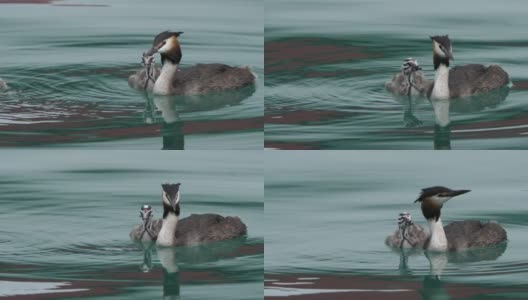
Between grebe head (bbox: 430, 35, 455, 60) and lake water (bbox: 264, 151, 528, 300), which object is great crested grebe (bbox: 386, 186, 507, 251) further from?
grebe head (bbox: 430, 35, 455, 60)

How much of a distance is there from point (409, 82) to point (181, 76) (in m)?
3.47

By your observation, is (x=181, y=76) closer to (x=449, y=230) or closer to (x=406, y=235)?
(x=449, y=230)

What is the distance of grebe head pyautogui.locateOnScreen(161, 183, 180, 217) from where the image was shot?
77.3ft

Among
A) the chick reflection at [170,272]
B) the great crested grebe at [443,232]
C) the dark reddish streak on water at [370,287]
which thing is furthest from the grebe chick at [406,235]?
the chick reflection at [170,272]

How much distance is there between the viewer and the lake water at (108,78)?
80.6 feet

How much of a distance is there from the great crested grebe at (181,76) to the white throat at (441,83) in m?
2.71

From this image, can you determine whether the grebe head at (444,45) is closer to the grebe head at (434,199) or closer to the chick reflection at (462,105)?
the chick reflection at (462,105)

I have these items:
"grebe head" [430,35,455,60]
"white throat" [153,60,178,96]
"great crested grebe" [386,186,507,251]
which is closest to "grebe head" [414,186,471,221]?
"great crested grebe" [386,186,507,251]

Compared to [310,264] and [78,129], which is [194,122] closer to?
[78,129]

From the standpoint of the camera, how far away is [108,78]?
27.0 metres

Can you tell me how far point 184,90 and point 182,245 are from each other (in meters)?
4.09

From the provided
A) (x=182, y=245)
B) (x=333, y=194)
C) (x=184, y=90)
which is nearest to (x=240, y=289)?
(x=182, y=245)

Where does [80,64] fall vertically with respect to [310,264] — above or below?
above

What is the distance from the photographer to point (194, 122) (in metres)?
25.3
